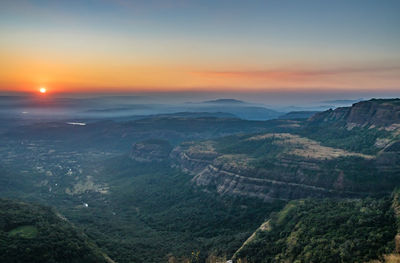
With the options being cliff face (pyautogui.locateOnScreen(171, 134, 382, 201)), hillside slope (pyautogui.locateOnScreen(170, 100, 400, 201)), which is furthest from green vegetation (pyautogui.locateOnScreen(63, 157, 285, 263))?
hillside slope (pyautogui.locateOnScreen(170, 100, 400, 201))

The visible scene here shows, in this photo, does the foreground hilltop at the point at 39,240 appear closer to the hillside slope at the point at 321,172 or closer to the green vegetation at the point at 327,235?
the green vegetation at the point at 327,235

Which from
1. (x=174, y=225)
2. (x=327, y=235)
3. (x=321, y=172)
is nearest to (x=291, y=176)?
(x=321, y=172)

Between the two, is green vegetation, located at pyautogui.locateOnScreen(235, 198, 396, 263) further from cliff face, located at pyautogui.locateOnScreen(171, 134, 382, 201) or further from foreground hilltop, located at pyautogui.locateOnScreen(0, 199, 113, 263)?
foreground hilltop, located at pyautogui.locateOnScreen(0, 199, 113, 263)

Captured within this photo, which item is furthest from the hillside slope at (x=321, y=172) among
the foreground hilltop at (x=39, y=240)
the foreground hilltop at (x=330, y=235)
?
the foreground hilltop at (x=39, y=240)

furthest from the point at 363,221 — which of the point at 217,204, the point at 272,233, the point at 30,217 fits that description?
the point at 30,217

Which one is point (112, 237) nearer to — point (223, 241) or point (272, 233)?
point (223, 241)
